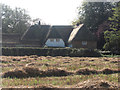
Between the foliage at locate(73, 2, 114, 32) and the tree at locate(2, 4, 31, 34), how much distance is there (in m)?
19.0

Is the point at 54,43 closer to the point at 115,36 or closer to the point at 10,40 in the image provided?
the point at 10,40

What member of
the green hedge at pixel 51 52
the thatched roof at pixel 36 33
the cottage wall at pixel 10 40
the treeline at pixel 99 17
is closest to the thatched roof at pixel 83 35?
the treeline at pixel 99 17

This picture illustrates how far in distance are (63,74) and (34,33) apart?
128 feet

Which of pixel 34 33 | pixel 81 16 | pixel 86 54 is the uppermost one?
pixel 81 16

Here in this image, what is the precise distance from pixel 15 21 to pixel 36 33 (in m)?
13.1

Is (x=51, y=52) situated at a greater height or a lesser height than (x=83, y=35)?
lesser

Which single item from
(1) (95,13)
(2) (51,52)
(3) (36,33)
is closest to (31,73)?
(2) (51,52)

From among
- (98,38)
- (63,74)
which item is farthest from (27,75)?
(98,38)

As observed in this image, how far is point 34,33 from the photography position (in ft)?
157

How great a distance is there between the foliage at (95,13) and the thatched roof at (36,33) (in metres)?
10.5

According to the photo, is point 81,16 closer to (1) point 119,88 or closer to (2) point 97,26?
(2) point 97,26

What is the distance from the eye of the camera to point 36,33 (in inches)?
1898

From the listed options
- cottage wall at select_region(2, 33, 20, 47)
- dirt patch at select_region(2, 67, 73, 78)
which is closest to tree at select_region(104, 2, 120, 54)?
cottage wall at select_region(2, 33, 20, 47)

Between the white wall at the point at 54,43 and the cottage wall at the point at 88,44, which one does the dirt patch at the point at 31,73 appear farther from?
the white wall at the point at 54,43
